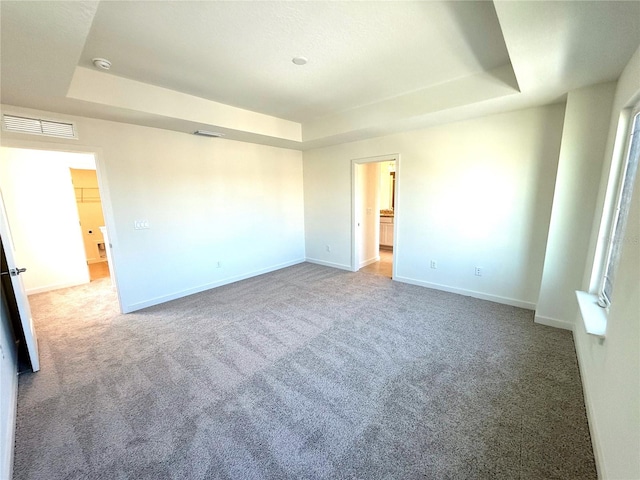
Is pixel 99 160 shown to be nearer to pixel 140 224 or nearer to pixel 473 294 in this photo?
pixel 140 224

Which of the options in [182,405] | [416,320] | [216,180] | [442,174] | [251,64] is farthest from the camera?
[216,180]

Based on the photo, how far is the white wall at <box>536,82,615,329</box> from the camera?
2377 mm

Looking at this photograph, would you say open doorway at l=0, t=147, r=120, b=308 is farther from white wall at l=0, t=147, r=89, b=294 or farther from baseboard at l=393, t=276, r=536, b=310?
baseboard at l=393, t=276, r=536, b=310

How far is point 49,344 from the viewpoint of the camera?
2.69 meters

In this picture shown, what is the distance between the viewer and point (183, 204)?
3803 mm

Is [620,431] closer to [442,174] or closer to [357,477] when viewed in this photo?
[357,477]

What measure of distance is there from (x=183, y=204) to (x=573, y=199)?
4754 millimetres

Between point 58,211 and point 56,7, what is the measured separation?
172 inches

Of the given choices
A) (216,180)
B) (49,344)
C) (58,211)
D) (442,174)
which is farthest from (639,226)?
(58,211)

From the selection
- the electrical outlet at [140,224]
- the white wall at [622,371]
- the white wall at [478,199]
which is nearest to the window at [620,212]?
the white wall at [622,371]

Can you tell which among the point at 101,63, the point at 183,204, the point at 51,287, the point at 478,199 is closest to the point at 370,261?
the point at 478,199

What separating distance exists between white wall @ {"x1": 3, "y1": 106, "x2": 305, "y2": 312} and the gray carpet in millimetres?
768

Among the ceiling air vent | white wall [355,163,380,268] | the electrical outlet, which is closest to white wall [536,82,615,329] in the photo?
white wall [355,163,380,268]

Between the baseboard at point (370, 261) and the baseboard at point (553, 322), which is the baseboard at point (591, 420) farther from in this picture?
the baseboard at point (370, 261)
